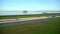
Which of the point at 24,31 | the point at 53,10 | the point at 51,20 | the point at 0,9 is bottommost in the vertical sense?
the point at 24,31

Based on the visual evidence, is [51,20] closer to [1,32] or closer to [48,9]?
[48,9]

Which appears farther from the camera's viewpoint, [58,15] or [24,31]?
[58,15]

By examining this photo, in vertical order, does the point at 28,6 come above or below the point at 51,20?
above

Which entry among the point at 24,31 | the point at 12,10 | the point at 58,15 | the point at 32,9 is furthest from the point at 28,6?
the point at 58,15

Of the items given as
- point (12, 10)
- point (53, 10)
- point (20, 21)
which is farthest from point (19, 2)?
point (53, 10)

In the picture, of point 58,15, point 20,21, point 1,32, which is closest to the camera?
point 1,32

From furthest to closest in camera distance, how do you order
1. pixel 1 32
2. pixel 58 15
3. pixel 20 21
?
1. pixel 58 15
2. pixel 20 21
3. pixel 1 32
